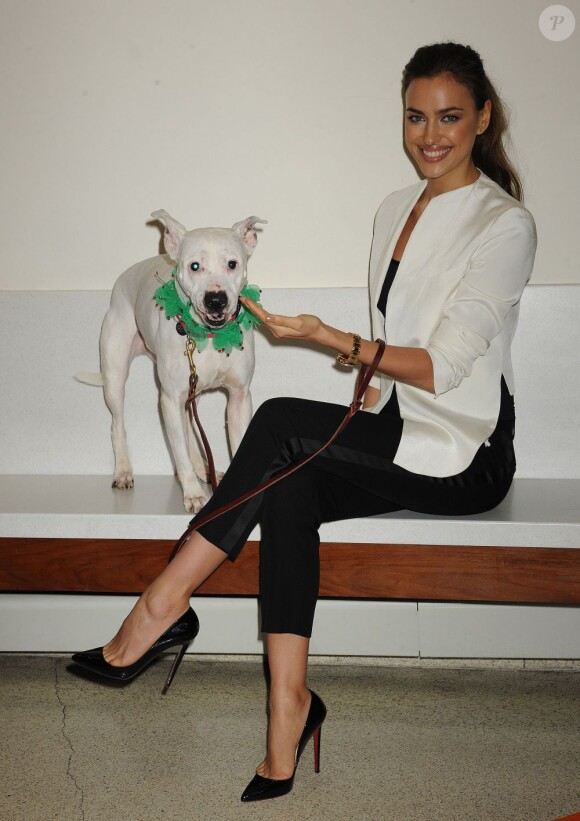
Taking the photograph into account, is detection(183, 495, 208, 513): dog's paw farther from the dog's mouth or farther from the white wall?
the white wall

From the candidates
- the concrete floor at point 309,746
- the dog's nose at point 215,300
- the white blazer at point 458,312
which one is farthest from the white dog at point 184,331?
the concrete floor at point 309,746

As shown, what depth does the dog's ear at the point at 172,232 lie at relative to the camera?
2.28 m

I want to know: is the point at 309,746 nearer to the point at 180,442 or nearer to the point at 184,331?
the point at 180,442

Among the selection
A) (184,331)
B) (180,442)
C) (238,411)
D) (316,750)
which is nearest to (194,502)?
(180,442)

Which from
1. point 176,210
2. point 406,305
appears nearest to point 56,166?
point 176,210

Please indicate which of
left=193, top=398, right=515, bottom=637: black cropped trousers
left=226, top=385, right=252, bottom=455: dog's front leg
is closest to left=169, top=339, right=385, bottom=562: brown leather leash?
left=193, top=398, right=515, bottom=637: black cropped trousers

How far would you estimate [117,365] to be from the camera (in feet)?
9.11

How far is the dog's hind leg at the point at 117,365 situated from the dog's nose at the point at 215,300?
0.65 meters

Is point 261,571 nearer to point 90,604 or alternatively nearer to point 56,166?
point 90,604

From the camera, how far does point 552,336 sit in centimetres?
276

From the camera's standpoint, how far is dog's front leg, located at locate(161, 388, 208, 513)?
2.38m

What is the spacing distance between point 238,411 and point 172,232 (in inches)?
21.8

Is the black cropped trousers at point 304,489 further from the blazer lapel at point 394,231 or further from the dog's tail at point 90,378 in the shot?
the dog's tail at point 90,378

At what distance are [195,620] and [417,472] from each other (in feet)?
A: 1.97
